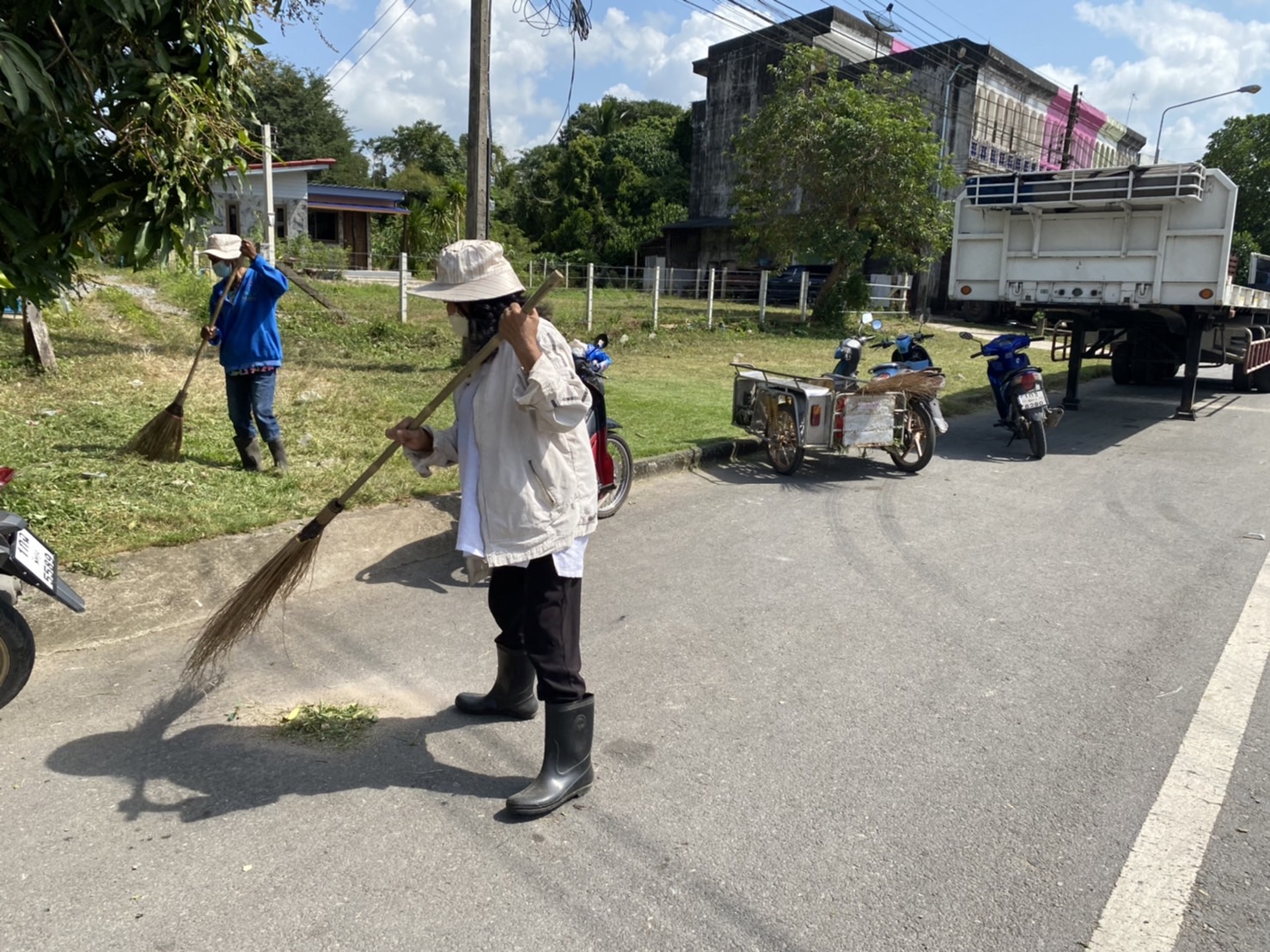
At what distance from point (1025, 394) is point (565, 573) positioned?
701cm

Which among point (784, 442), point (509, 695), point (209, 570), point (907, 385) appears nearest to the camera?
point (509, 695)

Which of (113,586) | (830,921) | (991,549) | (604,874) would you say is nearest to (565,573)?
(604,874)

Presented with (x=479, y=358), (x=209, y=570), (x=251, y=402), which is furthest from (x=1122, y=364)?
(x=479, y=358)

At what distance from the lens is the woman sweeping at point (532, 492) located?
2.83m

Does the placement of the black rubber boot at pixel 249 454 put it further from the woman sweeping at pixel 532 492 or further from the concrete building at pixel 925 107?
the concrete building at pixel 925 107

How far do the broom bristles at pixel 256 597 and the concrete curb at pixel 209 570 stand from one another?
0.95 metres

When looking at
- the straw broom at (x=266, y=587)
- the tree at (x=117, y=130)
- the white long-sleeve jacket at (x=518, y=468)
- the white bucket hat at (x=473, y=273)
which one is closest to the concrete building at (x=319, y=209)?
the tree at (x=117, y=130)

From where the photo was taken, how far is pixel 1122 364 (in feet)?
47.0

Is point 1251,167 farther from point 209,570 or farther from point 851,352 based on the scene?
point 209,570

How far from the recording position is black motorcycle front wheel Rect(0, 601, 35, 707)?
330cm

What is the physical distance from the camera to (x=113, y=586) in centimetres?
429

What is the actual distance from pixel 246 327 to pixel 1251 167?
39273mm

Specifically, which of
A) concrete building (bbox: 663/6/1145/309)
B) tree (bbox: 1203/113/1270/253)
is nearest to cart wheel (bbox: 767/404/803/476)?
concrete building (bbox: 663/6/1145/309)

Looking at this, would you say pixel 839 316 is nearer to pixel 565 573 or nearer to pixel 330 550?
pixel 330 550
